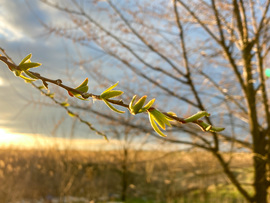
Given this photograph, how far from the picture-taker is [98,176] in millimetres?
7457

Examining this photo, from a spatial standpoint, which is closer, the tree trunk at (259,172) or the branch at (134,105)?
the branch at (134,105)

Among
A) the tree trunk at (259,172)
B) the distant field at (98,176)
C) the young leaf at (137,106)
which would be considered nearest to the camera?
the young leaf at (137,106)

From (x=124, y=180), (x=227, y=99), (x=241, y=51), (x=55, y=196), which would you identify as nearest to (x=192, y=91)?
(x=227, y=99)

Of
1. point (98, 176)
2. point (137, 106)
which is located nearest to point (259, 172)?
point (137, 106)

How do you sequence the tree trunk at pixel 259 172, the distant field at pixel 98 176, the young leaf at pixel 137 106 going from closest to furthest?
the young leaf at pixel 137 106, the tree trunk at pixel 259 172, the distant field at pixel 98 176

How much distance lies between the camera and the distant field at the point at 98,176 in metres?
4.40

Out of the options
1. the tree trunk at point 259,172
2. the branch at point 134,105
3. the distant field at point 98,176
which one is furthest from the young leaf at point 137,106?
the distant field at point 98,176

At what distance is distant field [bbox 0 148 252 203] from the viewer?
440 cm

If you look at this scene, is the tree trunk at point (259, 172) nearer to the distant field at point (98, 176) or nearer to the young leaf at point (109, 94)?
the distant field at point (98, 176)

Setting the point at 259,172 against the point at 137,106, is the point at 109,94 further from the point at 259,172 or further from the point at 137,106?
the point at 259,172

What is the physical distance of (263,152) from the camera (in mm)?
2855

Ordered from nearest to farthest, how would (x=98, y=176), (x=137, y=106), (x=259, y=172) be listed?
(x=137, y=106) < (x=259, y=172) < (x=98, y=176)

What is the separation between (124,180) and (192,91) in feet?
9.90

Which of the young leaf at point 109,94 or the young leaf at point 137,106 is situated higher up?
the young leaf at point 109,94
